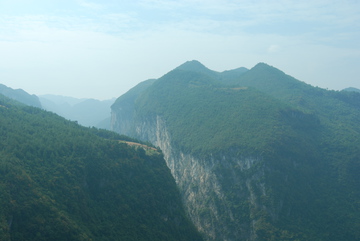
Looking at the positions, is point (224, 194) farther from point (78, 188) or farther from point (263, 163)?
point (78, 188)

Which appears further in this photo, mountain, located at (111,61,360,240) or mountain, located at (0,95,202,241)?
mountain, located at (111,61,360,240)

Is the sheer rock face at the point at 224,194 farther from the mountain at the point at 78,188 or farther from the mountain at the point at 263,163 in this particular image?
the mountain at the point at 78,188

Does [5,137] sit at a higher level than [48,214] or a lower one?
higher

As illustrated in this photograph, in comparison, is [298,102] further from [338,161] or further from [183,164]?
[183,164]

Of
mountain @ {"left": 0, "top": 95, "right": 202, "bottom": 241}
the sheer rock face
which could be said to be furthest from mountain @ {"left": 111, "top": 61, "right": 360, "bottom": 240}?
mountain @ {"left": 0, "top": 95, "right": 202, "bottom": 241}

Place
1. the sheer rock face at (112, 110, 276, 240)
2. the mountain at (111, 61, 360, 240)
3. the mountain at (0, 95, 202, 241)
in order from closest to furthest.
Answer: the mountain at (0, 95, 202, 241) → the mountain at (111, 61, 360, 240) → the sheer rock face at (112, 110, 276, 240)

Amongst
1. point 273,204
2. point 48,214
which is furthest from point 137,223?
point 273,204

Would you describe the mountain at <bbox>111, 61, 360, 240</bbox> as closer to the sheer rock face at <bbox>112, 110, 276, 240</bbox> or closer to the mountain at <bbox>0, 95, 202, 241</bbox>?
the sheer rock face at <bbox>112, 110, 276, 240</bbox>
